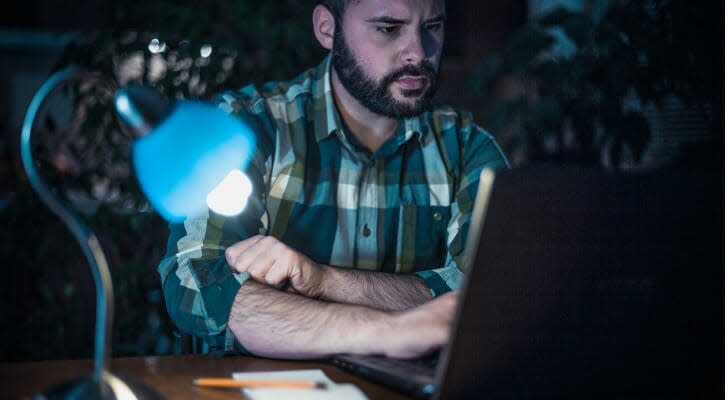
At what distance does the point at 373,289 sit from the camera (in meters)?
1.42

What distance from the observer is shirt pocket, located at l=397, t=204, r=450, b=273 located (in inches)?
69.1

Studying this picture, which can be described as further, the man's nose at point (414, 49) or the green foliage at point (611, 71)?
the green foliage at point (611, 71)

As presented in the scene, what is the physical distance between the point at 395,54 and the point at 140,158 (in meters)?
0.97

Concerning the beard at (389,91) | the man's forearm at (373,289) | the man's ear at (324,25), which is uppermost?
the man's ear at (324,25)

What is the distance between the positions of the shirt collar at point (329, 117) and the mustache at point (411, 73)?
11 cm

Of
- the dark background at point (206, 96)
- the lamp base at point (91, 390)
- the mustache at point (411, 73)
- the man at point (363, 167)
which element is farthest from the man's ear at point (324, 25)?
the lamp base at point (91, 390)

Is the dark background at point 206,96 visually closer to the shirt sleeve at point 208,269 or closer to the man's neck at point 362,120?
the man's neck at point 362,120

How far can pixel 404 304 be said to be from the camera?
1.41 meters

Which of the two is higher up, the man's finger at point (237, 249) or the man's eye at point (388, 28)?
the man's eye at point (388, 28)

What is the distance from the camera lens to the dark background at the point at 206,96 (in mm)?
2293

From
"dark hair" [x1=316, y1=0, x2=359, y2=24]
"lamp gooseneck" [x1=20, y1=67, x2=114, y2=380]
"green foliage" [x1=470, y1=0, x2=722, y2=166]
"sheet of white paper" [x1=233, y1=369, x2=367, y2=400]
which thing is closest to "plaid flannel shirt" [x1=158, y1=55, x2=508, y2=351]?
"dark hair" [x1=316, y1=0, x2=359, y2=24]

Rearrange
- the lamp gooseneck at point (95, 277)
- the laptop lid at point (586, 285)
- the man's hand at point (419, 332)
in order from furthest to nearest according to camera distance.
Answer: the man's hand at point (419, 332)
the lamp gooseneck at point (95, 277)
the laptop lid at point (586, 285)

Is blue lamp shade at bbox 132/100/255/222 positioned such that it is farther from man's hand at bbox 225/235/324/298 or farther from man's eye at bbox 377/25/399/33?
man's eye at bbox 377/25/399/33

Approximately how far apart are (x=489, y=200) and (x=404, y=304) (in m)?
0.74
